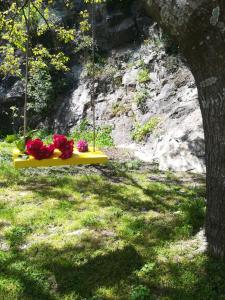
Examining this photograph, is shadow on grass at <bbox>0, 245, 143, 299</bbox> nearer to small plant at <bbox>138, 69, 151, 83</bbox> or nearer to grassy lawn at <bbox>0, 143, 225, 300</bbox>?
grassy lawn at <bbox>0, 143, 225, 300</bbox>

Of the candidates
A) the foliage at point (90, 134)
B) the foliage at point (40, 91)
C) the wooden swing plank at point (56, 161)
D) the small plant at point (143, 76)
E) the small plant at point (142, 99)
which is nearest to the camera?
the wooden swing plank at point (56, 161)

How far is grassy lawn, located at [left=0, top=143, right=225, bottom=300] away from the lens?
16.2ft

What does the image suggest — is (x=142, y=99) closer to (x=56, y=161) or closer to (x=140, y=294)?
(x=56, y=161)

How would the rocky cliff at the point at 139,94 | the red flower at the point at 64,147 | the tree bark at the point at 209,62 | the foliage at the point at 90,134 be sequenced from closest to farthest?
the tree bark at the point at 209,62 → the red flower at the point at 64,147 → the rocky cliff at the point at 139,94 → the foliage at the point at 90,134

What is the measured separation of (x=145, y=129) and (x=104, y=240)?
27.3ft

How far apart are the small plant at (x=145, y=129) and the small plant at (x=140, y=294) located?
9439 mm

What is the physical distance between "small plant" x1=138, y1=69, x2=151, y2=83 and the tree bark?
37.1 feet

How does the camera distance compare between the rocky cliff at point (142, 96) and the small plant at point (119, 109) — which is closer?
the rocky cliff at point (142, 96)

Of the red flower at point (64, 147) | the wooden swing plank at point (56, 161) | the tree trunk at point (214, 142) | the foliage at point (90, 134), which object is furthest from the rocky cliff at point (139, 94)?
the tree trunk at point (214, 142)

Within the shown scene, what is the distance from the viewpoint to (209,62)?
15.4ft

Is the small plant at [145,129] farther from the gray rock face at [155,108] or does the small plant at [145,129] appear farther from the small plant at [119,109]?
the small plant at [119,109]

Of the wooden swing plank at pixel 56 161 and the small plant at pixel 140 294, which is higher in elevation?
the wooden swing plank at pixel 56 161

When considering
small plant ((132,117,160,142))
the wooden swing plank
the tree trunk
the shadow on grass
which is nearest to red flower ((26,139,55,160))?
the wooden swing plank

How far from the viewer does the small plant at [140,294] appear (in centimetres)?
471
